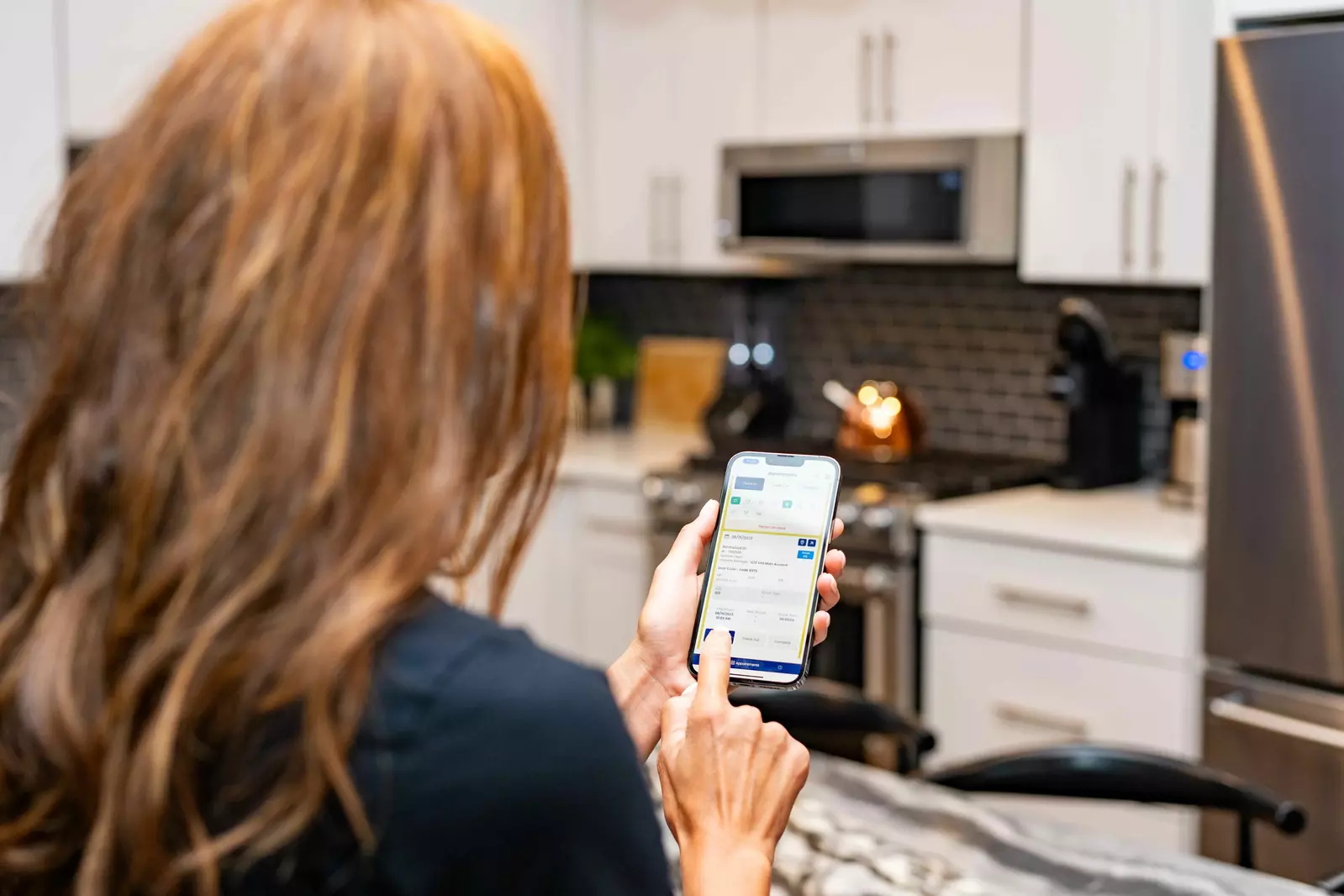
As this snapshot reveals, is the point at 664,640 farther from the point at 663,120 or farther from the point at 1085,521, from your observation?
the point at 663,120

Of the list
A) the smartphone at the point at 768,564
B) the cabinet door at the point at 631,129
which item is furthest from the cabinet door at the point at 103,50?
the smartphone at the point at 768,564

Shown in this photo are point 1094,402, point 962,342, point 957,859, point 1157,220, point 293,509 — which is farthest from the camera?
point 962,342

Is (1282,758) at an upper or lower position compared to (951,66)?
lower

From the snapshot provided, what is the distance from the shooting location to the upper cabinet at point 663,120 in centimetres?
376

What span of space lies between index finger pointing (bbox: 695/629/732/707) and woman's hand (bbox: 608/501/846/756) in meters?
0.12

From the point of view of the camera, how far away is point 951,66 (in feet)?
11.0

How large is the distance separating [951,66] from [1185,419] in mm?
862

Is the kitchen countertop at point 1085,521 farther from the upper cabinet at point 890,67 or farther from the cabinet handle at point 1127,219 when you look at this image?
the upper cabinet at point 890,67

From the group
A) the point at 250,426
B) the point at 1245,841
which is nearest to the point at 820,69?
the point at 1245,841

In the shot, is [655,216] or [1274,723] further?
[655,216]

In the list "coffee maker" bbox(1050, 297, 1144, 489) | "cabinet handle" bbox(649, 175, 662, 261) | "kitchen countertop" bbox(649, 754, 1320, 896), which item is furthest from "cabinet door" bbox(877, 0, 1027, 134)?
"kitchen countertop" bbox(649, 754, 1320, 896)

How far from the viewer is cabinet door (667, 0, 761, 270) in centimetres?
373

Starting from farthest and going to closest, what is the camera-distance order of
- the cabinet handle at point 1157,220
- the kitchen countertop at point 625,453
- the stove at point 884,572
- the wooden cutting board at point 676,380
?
the wooden cutting board at point 676,380, the kitchen countertop at point 625,453, the stove at point 884,572, the cabinet handle at point 1157,220

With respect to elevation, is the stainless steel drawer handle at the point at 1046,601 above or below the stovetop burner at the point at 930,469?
below
